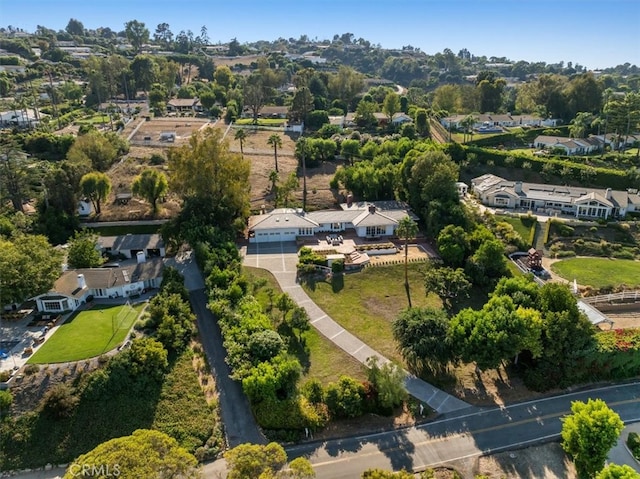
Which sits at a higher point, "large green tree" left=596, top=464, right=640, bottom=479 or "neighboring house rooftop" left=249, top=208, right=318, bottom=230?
"neighboring house rooftop" left=249, top=208, right=318, bottom=230

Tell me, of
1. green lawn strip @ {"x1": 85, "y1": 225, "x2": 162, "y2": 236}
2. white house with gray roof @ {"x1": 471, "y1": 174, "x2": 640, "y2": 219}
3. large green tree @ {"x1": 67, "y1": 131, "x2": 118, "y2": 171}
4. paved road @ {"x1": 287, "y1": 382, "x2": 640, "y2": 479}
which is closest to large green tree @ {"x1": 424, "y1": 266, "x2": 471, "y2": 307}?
paved road @ {"x1": 287, "y1": 382, "x2": 640, "y2": 479}

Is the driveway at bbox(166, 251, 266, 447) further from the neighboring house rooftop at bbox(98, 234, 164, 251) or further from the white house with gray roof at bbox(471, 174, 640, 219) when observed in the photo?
the white house with gray roof at bbox(471, 174, 640, 219)

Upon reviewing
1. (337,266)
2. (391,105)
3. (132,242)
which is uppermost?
(391,105)

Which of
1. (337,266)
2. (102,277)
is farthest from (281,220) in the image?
(102,277)

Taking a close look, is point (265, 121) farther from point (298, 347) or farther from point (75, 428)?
point (75, 428)

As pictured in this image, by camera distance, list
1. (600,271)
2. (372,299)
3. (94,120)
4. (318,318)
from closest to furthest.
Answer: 1. (318,318)
2. (372,299)
3. (600,271)
4. (94,120)

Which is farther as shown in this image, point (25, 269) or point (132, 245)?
point (132, 245)

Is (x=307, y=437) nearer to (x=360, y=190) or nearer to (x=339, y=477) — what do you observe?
(x=339, y=477)
